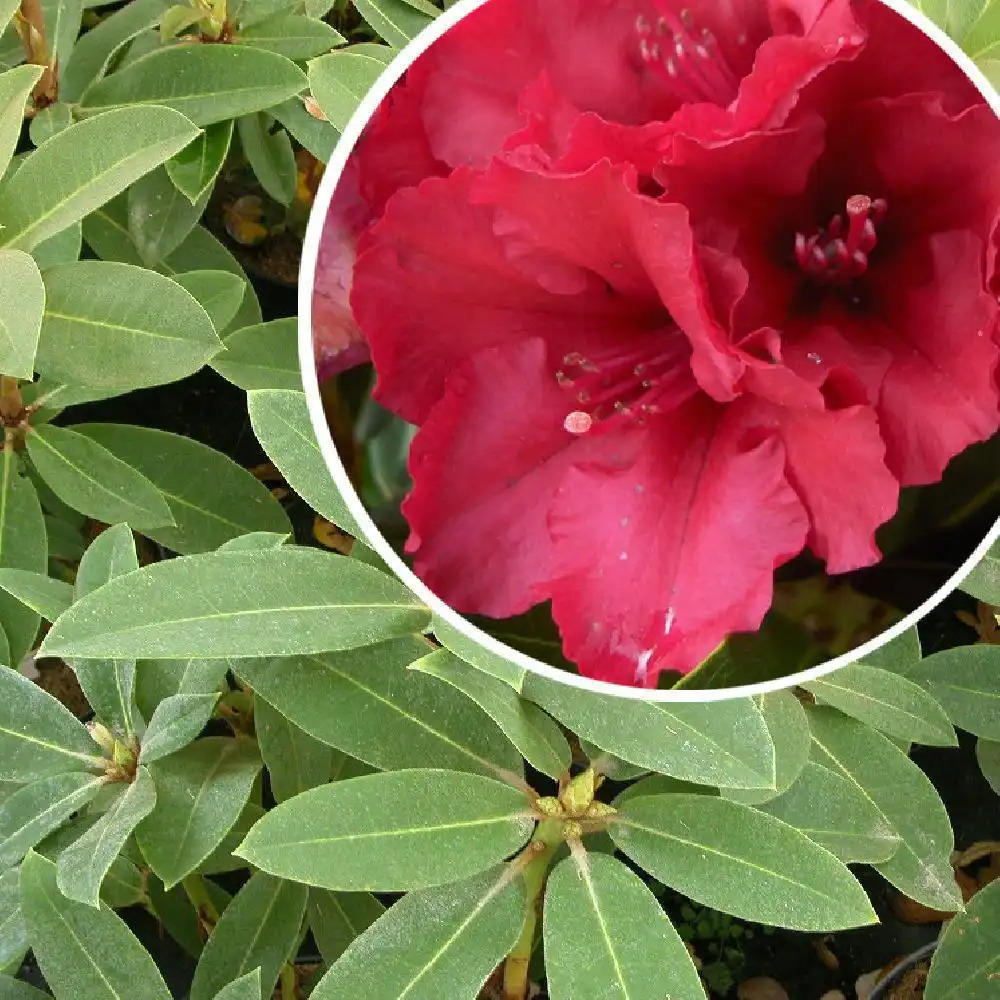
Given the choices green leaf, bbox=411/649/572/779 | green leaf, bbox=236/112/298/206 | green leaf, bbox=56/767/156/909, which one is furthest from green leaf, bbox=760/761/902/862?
green leaf, bbox=236/112/298/206

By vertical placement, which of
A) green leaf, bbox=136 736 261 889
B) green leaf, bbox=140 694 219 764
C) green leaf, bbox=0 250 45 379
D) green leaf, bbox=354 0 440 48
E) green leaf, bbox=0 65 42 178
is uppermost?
green leaf, bbox=354 0 440 48

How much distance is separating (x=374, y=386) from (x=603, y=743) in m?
0.22

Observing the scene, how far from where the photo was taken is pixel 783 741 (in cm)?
65

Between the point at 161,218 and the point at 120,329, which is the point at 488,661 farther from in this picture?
the point at 161,218

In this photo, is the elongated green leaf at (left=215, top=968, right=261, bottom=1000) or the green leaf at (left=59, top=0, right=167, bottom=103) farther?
the green leaf at (left=59, top=0, right=167, bottom=103)

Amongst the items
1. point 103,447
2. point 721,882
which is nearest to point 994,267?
point 721,882

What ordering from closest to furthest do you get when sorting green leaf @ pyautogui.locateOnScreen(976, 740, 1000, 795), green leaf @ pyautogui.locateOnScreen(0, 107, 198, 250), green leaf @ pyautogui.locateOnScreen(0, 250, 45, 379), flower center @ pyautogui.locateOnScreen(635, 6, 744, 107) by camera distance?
flower center @ pyautogui.locateOnScreen(635, 6, 744, 107) → green leaf @ pyautogui.locateOnScreen(0, 250, 45, 379) → green leaf @ pyautogui.locateOnScreen(0, 107, 198, 250) → green leaf @ pyautogui.locateOnScreen(976, 740, 1000, 795)

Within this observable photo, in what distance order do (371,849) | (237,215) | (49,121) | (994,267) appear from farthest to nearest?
(237,215) → (49,121) → (371,849) → (994,267)

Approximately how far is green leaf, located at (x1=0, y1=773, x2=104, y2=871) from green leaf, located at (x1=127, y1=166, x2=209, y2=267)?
43 cm

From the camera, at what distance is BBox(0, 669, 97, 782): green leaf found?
0.72 meters

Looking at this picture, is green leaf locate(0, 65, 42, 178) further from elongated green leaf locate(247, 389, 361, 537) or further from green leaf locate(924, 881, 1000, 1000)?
green leaf locate(924, 881, 1000, 1000)

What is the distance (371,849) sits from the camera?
58 centimetres

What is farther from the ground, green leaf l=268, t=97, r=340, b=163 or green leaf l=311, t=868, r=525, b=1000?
green leaf l=268, t=97, r=340, b=163

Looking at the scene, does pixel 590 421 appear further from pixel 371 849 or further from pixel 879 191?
pixel 371 849
